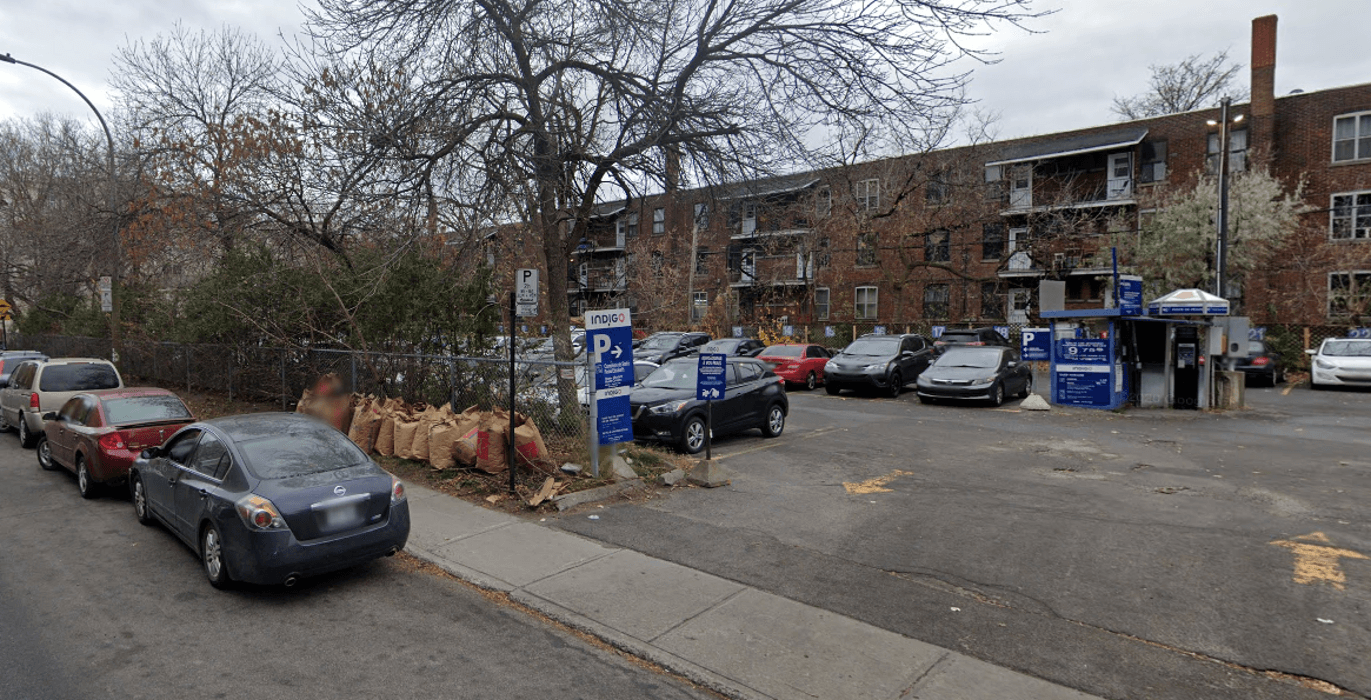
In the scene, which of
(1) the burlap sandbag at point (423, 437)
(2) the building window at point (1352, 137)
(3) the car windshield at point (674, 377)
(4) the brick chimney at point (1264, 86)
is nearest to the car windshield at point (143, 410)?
(1) the burlap sandbag at point (423, 437)

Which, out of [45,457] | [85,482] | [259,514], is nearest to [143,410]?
[85,482]

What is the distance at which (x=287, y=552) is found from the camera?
5672mm

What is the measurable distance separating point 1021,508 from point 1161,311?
11.1m

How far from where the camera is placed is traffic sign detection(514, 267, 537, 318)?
8773mm

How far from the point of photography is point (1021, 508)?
8281mm

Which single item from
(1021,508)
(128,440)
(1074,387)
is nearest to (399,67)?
(128,440)

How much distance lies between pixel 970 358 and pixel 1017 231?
18.6 metres

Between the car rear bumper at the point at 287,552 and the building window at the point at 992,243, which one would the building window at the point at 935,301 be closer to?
the building window at the point at 992,243

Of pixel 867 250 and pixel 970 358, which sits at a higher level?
pixel 867 250

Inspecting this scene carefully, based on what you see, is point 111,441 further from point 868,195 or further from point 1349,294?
point 1349,294

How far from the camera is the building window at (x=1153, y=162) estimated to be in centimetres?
3438

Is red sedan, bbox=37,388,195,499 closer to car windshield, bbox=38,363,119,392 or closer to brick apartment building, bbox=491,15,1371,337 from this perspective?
car windshield, bbox=38,363,119,392

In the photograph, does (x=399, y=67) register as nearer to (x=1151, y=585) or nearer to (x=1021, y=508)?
(x=1021, y=508)

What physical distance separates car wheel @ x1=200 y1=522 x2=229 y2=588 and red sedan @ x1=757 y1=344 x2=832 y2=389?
1748 cm
